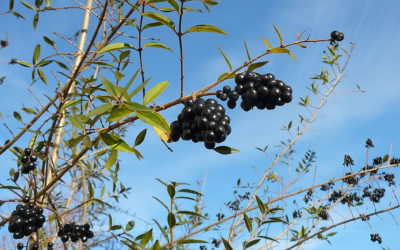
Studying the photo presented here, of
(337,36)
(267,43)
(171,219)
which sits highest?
(337,36)

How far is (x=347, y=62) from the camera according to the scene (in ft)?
13.9

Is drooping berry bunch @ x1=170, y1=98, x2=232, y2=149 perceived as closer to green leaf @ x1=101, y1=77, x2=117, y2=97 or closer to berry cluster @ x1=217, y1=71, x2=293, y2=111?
berry cluster @ x1=217, y1=71, x2=293, y2=111

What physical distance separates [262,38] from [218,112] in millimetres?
395

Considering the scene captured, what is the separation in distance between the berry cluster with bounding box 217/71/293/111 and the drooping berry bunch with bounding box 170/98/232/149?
9cm

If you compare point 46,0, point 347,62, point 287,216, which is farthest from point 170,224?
point 347,62

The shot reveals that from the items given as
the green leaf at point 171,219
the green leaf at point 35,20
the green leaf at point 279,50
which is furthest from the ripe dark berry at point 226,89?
the green leaf at point 35,20

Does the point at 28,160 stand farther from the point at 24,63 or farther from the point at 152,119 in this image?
the point at 152,119

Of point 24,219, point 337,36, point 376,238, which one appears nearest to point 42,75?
point 24,219

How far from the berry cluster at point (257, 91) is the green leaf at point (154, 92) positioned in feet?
0.76

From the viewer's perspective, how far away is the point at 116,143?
130 cm

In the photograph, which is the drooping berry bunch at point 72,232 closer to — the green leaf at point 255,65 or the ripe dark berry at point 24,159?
the ripe dark berry at point 24,159

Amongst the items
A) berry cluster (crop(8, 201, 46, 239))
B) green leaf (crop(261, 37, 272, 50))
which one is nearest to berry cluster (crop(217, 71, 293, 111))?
green leaf (crop(261, 37, 272, 50))

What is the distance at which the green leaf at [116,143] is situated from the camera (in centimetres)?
128

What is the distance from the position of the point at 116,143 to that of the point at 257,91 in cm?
56
